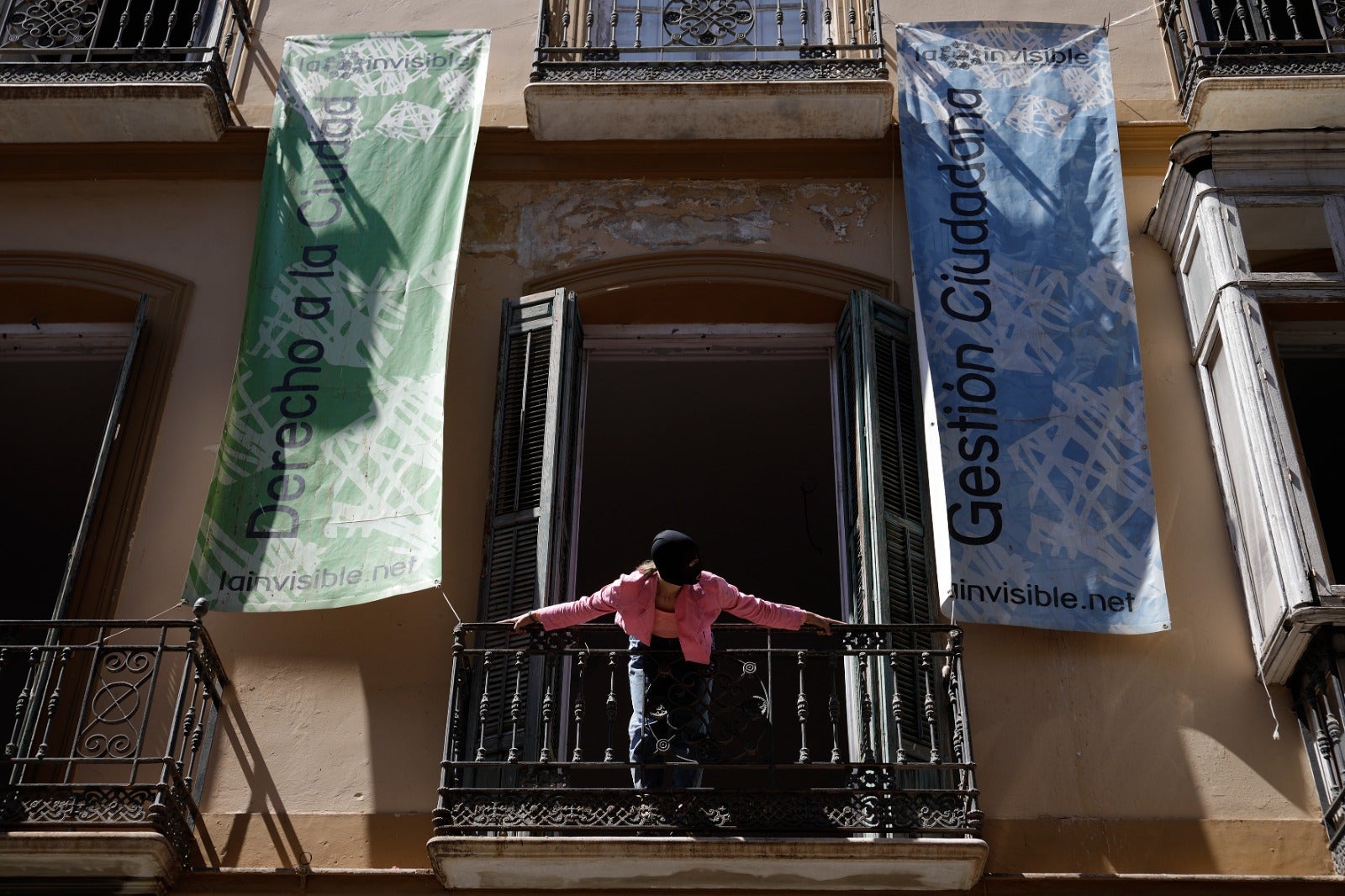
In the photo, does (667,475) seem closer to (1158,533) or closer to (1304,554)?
(1158,533)

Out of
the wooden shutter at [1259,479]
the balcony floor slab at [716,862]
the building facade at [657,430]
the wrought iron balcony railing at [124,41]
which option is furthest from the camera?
the wrought iron balcony railing at [124,41]

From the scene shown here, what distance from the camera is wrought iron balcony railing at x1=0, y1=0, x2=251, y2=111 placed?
8.96 metres

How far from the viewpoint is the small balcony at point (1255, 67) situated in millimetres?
8555

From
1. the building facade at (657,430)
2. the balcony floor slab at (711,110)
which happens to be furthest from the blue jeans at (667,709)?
the balcony floor slab at (711,110)

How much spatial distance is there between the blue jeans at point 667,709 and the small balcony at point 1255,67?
4263 millimetres

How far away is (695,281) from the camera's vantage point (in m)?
8.47

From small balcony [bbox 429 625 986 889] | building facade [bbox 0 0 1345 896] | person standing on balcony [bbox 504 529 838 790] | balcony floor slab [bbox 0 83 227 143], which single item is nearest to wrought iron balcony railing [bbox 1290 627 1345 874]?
building facade [bbox 0 0 1345 896]

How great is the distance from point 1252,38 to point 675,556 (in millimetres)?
4994

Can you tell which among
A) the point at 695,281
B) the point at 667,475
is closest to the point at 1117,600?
the point at 695,281

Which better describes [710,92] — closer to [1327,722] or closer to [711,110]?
[711,110]

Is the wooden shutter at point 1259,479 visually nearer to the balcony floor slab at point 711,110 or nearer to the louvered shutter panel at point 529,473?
the balcony floor slab at point 711,110

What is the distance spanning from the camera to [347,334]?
777cm

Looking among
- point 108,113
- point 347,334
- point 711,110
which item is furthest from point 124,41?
point 711,110

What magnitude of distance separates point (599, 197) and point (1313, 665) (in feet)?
13.7
